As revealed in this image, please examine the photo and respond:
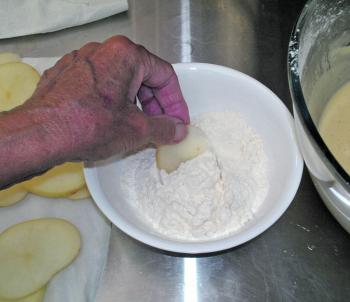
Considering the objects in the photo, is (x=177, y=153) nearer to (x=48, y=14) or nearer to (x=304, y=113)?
(x=304, y=113)

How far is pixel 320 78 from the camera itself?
0.93 meters

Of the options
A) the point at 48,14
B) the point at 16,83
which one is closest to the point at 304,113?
the point at 16,83

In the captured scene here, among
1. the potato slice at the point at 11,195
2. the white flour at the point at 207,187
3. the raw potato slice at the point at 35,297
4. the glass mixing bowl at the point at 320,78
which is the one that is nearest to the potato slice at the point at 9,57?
the potato slice at the point at 11,195

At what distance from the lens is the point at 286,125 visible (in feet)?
2.71

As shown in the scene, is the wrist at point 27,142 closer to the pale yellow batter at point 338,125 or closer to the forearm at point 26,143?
the forearm at point 26,143

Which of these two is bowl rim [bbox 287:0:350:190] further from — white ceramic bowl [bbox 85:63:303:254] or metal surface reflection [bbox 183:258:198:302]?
metal surface reflection [bbox 183:258:198:302]

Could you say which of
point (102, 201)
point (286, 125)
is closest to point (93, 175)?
point (102, 201)

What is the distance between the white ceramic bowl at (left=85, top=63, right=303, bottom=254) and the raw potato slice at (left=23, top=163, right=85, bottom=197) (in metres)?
0.11

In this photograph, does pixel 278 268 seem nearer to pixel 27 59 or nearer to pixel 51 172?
pixel 51 172

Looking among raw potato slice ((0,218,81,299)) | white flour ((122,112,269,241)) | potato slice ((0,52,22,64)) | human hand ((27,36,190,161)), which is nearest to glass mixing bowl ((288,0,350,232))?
white flour ((122,112,269,241))

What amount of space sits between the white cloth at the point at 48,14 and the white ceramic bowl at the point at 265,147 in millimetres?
425

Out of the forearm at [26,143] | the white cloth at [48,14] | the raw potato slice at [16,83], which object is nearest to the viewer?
the forearm at [26,143]

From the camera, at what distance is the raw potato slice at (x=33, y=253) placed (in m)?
0.80

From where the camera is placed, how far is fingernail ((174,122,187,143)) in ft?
2.70
